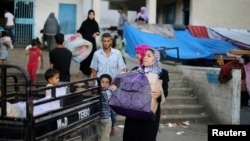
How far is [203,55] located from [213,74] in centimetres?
463

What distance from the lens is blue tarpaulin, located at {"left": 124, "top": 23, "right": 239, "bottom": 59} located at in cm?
1266

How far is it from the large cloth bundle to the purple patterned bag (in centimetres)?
433

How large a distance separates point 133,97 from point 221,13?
15.4m

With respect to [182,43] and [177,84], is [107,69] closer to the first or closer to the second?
[177,84]

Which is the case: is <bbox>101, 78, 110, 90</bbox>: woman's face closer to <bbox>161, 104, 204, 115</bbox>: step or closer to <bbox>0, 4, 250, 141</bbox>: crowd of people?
<bbox>0, 4, 250, 141</bbox>: crowd of people

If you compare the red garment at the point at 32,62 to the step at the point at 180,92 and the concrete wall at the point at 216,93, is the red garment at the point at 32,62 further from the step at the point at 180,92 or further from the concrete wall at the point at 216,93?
the concrete wall at the point at 216,93

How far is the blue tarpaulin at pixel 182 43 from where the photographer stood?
1266 cm

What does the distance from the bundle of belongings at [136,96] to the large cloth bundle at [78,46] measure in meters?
4.33

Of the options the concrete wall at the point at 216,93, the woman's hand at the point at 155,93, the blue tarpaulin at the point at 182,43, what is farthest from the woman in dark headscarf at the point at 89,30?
→ the woman's hand at the point at 155,93

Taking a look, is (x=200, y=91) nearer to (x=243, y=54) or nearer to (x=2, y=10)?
(x=243, y=54)

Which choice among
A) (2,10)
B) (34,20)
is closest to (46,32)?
(34,20)

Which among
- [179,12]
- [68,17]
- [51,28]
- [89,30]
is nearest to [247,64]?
[89,30]

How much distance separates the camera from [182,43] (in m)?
13.8

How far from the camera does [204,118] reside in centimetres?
891
